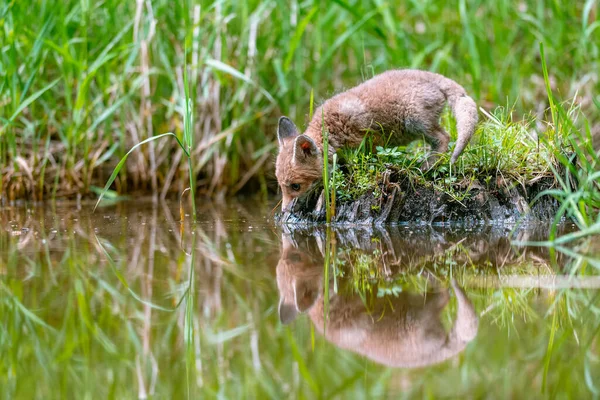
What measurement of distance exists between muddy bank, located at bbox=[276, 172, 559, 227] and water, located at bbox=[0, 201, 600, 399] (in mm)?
691

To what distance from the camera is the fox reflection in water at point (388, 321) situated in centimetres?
272

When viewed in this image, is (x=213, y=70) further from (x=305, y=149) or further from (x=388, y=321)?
(x=388, y=321)

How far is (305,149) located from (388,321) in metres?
3.06

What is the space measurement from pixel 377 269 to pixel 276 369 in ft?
5.17

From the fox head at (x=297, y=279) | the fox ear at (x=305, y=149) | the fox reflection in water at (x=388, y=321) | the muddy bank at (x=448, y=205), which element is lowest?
the fox reflection in water at (x=388, y=321)

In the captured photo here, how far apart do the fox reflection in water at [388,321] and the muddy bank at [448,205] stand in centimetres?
199

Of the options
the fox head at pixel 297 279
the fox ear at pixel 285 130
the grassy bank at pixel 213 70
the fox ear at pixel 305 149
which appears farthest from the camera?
the grassy bank at pixel 213 70

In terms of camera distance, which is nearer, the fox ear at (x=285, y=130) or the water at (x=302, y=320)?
the water at (x=302, y=320)

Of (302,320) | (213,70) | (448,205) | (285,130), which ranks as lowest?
(302,320)

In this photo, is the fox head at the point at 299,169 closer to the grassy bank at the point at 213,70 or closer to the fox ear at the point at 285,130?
the fox ear at the point at 285,130

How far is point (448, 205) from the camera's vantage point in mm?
5703

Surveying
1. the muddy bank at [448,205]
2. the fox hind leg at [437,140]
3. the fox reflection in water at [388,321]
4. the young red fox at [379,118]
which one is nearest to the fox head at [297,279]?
the fox reflection in water at [388,321]

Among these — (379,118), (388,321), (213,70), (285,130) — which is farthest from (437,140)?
(388,321)

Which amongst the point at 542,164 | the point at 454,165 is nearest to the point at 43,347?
the point at 454,165
